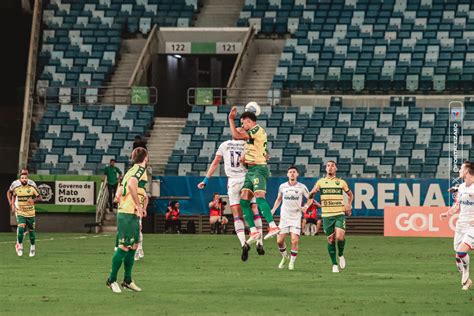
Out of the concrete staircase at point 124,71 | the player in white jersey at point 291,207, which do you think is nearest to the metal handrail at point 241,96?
the concrete staircase at point 124,71

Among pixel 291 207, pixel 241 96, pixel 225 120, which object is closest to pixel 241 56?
pixel 241 96

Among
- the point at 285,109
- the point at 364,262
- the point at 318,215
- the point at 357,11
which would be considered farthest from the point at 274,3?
the point at 364,262

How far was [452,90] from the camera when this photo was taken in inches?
1948

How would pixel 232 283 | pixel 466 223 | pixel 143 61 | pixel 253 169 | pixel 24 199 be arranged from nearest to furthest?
pixel 466 223, pixel 232 283, pixel 253 169, pixel 24 199, pixel 143 61

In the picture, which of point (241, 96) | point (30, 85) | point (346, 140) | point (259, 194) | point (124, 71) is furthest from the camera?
point (124, 71)

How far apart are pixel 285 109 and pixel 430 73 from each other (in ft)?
19.6

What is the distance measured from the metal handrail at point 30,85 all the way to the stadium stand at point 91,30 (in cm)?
63

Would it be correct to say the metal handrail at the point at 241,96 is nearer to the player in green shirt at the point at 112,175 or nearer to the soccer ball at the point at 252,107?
the player in green shirt at the point at 112,175

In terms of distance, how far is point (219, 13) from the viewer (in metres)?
55.8

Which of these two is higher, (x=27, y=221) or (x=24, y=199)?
(x=24, y=199)

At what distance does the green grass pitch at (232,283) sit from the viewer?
1753cm

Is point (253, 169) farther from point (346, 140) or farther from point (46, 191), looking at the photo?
point (46, 191)

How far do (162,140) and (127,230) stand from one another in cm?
3086

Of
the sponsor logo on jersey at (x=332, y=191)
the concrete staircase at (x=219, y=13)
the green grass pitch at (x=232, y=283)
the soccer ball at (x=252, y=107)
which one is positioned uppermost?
the concrete staircase at (x=219, y=13)
